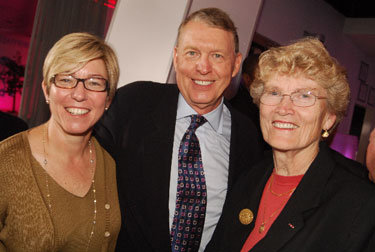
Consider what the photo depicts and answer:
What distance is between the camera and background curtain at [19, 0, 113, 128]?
4.79 meters

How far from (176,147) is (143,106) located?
310 mm

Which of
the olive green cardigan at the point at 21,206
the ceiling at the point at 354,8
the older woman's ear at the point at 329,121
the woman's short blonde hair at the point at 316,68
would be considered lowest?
the olive green cardigan at the point at 21,206

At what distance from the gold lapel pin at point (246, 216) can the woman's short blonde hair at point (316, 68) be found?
0.64 meters

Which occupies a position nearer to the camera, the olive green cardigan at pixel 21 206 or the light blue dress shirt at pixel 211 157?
the olive green cardigan at pixel 21 206

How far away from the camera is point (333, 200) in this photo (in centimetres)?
144

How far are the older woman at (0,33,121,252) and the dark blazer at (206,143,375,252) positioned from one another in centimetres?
71

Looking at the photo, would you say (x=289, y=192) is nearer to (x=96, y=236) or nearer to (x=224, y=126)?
(x=224, y=126)

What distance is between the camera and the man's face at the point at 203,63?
6.91 feet

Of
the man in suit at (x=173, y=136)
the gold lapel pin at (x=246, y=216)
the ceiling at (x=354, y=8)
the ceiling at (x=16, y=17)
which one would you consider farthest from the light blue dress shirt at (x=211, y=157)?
the ceiling at (x=354, y=8)

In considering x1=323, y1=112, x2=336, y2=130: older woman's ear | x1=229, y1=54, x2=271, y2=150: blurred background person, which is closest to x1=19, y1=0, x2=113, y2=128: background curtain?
x1=229, y1=54, x2=271, y2=150: blurred background person

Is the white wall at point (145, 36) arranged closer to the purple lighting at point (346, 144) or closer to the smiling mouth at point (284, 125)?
the smiling mouth at point (284, 125)

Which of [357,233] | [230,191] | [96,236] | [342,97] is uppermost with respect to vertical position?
[342,97]

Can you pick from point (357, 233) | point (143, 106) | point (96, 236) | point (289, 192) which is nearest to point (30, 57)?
point (143, 106)

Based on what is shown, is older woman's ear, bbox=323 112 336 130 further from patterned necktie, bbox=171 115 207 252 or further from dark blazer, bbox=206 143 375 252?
patterned necktie, bbox=171 115 207 252
